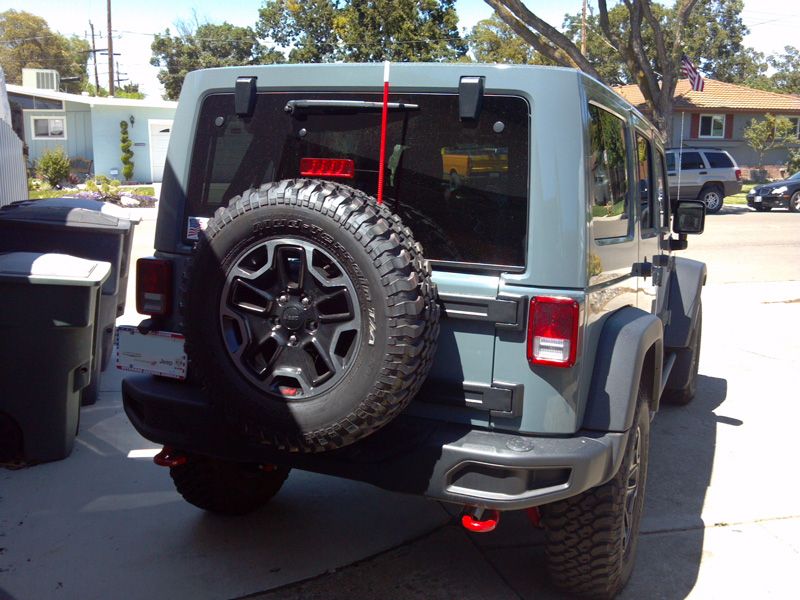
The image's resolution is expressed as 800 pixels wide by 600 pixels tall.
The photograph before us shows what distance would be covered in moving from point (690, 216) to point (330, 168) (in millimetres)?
3064

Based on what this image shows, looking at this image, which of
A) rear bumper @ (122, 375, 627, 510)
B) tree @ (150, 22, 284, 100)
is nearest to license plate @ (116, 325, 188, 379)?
rear bumper @ (122, 375, 627, 510)

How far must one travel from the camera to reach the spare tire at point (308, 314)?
107 inches

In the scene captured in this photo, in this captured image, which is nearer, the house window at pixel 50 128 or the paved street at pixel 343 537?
the paved street at pixel 343 537

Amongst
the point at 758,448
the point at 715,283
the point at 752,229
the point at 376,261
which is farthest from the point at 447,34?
the point at 376,261

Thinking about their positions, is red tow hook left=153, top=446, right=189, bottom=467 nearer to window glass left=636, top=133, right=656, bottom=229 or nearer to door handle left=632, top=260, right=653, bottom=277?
door handle left=632, top=260, right=653, bottom=277

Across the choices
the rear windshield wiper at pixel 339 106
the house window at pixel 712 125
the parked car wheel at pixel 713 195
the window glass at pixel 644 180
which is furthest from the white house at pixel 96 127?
the rear windshield wiper at pixel 339 106

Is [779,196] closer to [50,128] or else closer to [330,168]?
[330,168]

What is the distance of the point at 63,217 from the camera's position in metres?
5.68

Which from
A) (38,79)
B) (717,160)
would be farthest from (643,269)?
(38,79)

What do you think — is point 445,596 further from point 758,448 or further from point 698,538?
point 758,448

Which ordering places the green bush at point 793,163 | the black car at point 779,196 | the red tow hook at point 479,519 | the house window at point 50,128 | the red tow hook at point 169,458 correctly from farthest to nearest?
the green bush at point 793,163
the house window at point 50,128
the black car at point 779,196
the red tow hook at point 169,458
the red tow hook at point 479,519

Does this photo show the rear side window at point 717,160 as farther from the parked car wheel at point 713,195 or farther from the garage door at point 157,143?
the garage door at point 157,143

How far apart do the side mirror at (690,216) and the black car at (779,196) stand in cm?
2195

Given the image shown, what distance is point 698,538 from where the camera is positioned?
4078 millimetres
